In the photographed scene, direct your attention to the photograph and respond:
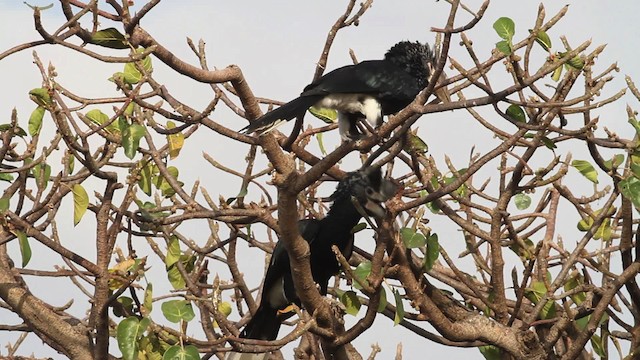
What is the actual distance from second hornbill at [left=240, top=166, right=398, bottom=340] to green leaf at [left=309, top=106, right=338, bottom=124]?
0.36 metres

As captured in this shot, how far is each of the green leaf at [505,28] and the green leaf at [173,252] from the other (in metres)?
2.17

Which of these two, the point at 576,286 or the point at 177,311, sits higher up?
the point at 576,286

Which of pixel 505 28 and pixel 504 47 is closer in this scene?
pixel 504 47

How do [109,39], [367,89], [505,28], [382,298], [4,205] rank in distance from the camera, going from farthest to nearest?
1. [367,89]
2. [4,205]
3. [382,298]
4. [505,28]
5. [109,39]

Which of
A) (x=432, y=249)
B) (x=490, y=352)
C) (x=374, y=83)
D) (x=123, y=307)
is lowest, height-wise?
(x=490, y=352)

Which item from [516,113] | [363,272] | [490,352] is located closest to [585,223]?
[490,352]

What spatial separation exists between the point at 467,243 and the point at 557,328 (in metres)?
1.01

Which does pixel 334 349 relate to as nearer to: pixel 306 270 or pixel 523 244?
pixel 306 270

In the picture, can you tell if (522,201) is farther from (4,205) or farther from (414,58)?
(4,205)

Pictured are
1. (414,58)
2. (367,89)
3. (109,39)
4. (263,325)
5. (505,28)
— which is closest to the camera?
(109,39)

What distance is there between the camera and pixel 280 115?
4609 mm

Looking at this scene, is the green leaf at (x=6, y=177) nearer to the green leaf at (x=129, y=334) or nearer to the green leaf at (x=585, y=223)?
the green leaf at (x=129, y=334)

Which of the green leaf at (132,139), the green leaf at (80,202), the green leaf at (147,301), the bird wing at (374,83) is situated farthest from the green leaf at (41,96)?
the bird wing at (374,83)

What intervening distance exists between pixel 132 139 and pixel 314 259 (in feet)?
5.37
